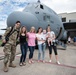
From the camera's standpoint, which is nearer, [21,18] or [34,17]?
[21,18]

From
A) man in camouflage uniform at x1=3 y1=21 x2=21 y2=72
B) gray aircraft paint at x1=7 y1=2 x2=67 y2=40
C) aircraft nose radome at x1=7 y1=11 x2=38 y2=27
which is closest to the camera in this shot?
man in camouflage uniform at x1=3 y1=21 x2=21 y2=72

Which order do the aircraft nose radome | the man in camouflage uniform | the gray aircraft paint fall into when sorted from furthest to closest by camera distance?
the gray aircraft paint → the aircraft nose radome → the man in camouflage uniform

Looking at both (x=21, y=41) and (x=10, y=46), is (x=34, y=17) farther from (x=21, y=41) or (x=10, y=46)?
(x=10, y=46)

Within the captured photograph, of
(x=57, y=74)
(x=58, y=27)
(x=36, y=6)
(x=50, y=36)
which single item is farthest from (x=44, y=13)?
(x=57, y=74)

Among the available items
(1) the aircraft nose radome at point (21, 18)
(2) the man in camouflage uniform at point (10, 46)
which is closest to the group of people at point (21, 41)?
(2) the man in camouflage uniform at point (10, 46)

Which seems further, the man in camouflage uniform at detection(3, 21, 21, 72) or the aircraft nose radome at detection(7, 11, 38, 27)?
the aircraft nose radome at detection(7, 11, 38, 27)

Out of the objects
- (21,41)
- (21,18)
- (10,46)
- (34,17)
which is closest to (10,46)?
(10,46)

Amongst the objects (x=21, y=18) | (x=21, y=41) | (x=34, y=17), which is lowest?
(x=21, y=41)

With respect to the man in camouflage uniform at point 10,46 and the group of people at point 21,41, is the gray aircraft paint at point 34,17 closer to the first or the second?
the group of people at point 21,41

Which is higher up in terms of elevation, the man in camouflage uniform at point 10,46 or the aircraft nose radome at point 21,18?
the aircraft nose radome at point 21,18

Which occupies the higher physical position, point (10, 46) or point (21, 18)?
point (21, 18)

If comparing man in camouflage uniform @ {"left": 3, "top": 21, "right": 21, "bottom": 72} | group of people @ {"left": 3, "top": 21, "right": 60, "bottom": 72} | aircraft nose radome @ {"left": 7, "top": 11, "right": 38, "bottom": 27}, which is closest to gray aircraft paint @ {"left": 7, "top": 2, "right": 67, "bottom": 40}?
aircraft nose radome @ {"left": 7, "top": 11, "right": 38, "bottom": 27}

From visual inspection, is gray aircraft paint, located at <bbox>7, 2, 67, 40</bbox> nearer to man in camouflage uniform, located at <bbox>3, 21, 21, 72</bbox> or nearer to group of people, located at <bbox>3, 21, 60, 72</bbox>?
group of people, located at <bbox>3, 21, 60, 72</bbox>

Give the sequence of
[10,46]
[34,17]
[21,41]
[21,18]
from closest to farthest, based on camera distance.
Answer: [10,46]
[21,41]
[21,18]
[34,17]
